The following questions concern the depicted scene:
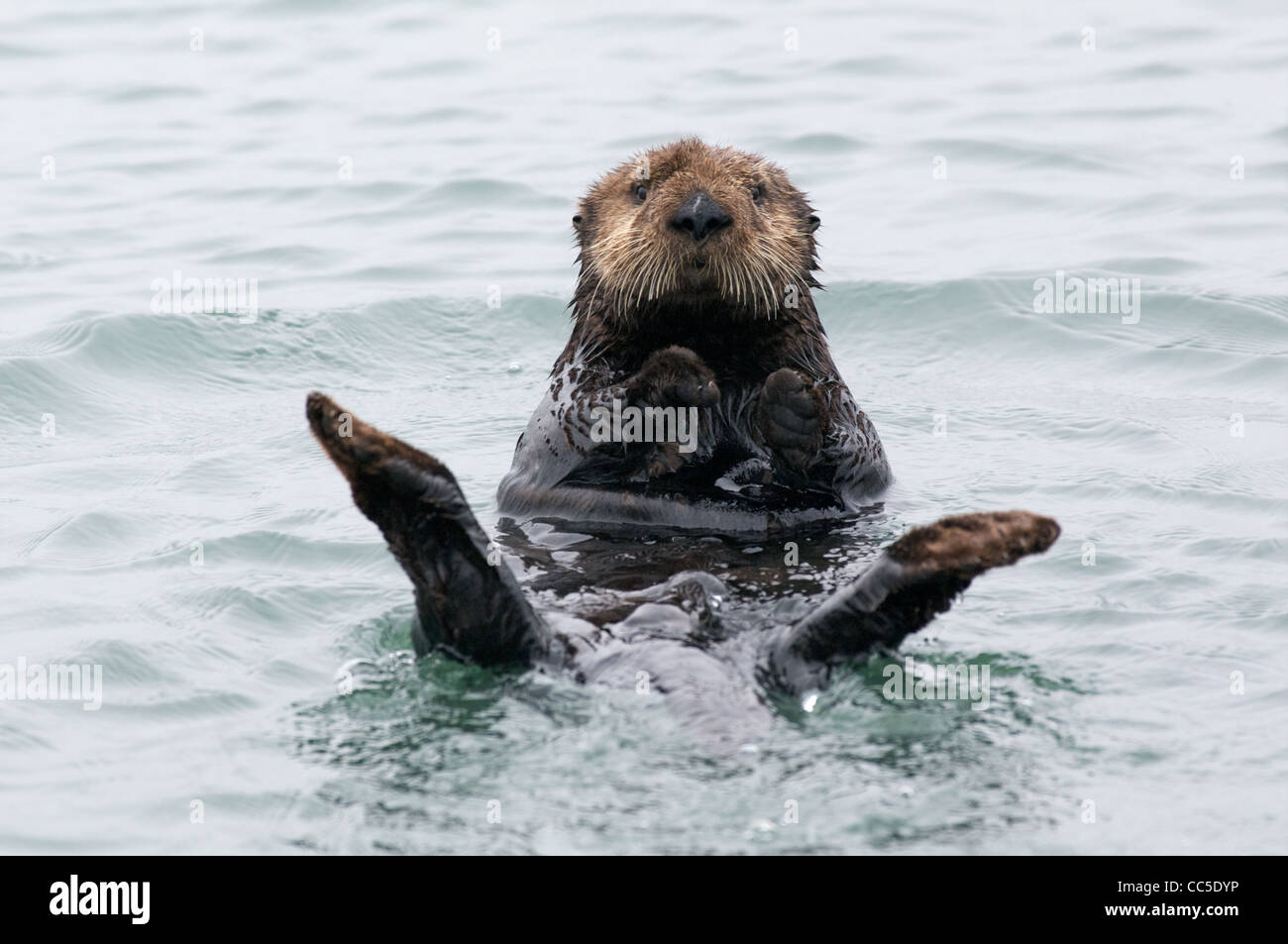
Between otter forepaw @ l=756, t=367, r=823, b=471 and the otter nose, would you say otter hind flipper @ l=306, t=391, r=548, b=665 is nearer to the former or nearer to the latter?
otter forepaw @ l=756, t=367, r=823, b=471

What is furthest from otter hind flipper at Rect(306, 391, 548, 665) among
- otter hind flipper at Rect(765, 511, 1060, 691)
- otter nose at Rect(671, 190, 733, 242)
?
otter nose at Rect(671, 190, 733, 242)

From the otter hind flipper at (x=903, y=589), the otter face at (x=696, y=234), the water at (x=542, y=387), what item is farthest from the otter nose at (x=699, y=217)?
the otter hind flipper at (x=903, y=589)

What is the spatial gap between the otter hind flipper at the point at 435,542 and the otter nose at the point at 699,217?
144cm

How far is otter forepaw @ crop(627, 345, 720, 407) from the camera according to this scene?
4844 millimetres

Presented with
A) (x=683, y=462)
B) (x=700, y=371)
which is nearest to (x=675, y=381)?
(x=700, y=371)

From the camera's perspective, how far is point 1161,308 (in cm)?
837

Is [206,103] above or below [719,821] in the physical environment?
above

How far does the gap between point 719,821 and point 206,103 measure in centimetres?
1080

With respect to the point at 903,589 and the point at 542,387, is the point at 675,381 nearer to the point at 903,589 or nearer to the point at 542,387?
the point at 903,589

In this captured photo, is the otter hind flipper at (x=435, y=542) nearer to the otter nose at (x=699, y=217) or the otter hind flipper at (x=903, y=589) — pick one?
the otter hind flipper at (x=903, y=589)

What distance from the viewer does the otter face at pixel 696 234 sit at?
496cm

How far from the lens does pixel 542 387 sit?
25.3ft
